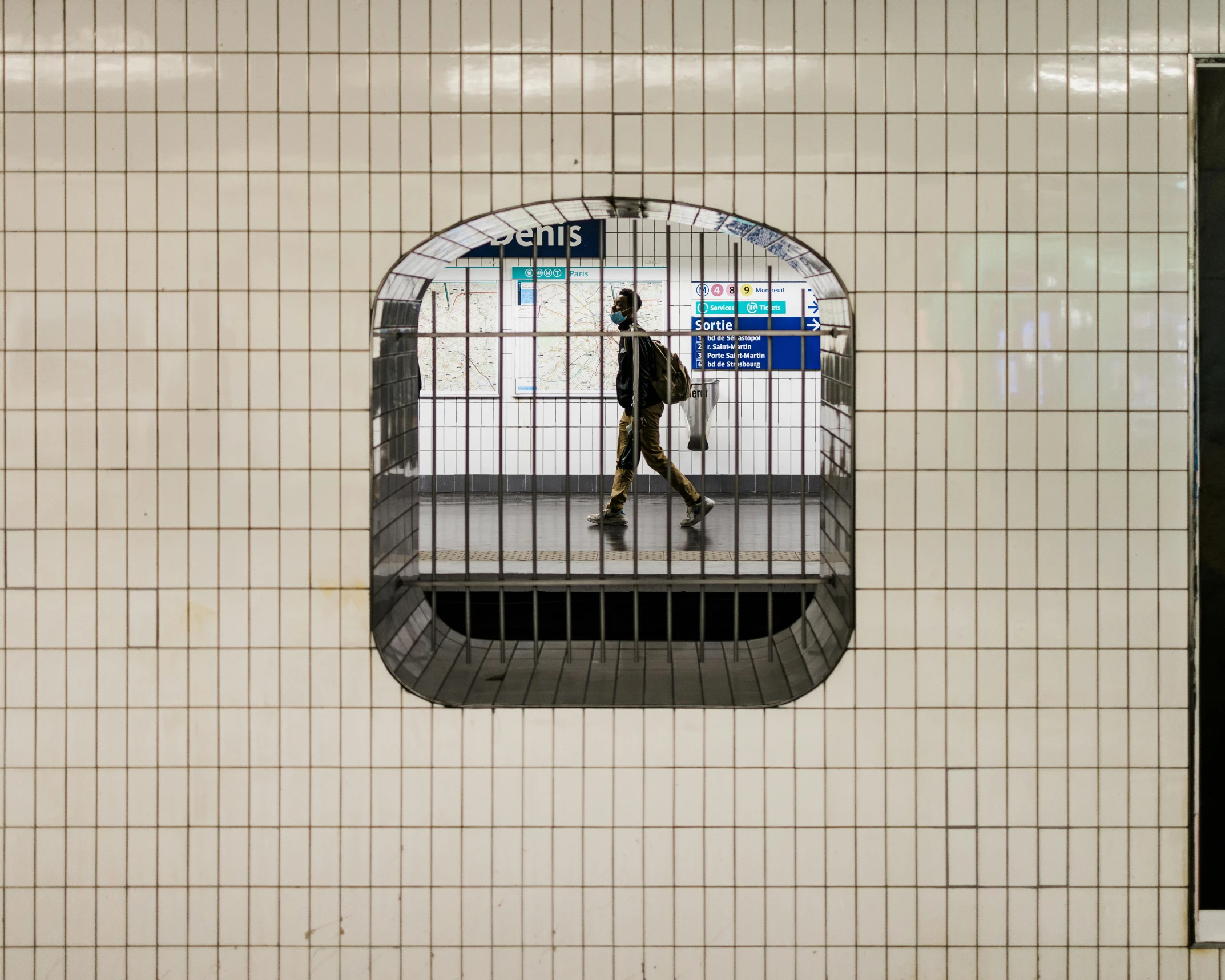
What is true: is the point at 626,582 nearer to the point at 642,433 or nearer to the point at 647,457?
the point at 647,457

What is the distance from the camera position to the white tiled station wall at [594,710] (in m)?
3.06

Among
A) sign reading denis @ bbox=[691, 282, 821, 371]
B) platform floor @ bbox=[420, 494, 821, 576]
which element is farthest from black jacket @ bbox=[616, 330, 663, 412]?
sign reading denis @ bbox=[691, 282, 821, 371]

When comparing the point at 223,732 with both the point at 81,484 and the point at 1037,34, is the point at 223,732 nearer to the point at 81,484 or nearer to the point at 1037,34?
the point at 81,484

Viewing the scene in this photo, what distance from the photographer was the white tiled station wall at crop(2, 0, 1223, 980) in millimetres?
3059

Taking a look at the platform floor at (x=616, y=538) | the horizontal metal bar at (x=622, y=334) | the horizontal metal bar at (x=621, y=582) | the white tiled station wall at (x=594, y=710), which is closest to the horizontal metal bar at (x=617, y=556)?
the platform floor at (x=616, y=538)

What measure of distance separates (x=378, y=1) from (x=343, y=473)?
1.33 meters

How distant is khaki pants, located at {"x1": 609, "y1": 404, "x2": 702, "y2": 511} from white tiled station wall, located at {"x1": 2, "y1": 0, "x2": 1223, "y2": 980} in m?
3.44

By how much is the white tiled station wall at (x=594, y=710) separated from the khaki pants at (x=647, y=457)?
3.44 m

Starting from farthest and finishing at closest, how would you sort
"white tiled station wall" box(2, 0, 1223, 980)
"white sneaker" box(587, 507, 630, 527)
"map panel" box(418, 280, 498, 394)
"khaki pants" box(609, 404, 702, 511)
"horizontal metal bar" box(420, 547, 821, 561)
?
1. "map panel" box(418, 280, 498, 394)
2. "white sneaker" box(587, 507, 630, 527)
3. "khaki pants" box(609, 404, 702, 511)
4. "horizontal metal bar" box(420, 547, 821, 561)
5. "white tiled station wall" box(2, 0, 1223, 980)

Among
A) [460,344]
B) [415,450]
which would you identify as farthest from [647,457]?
[460,344]

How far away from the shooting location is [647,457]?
652 cm

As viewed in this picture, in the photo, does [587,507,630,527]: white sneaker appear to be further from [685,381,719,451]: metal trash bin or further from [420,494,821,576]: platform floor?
[685,381,719,451]: metal trash bin

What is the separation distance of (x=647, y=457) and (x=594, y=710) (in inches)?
137

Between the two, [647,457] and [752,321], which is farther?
[752,321]
